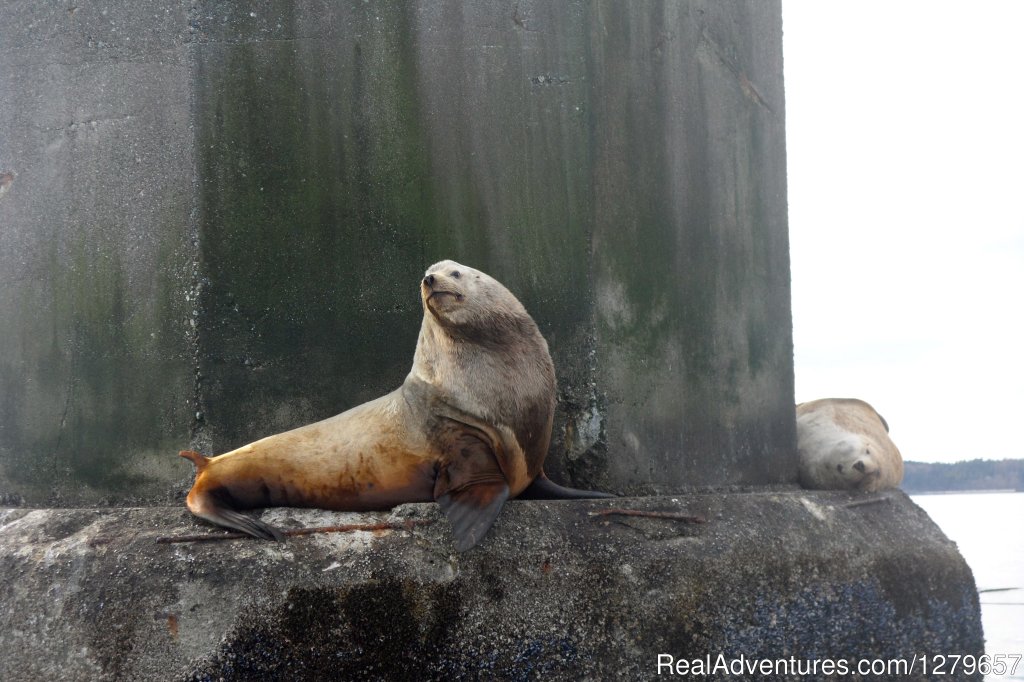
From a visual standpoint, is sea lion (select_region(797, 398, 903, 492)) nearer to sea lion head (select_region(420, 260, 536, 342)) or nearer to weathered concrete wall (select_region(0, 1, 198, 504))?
sea lion head (select_region(420, 260, 536, 342))

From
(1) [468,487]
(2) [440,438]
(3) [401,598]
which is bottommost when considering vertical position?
(3) [401,598]

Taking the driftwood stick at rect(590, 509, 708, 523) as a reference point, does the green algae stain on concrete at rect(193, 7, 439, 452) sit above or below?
above

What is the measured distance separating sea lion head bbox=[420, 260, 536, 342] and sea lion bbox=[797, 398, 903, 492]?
5.97 feet

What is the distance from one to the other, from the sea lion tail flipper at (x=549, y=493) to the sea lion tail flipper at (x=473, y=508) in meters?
0.24

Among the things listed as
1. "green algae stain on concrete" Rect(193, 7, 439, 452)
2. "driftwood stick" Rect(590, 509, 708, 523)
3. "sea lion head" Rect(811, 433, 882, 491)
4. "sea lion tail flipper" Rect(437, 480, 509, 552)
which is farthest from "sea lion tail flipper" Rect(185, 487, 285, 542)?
"sea lion head" Rect(811, 433, 882, 491)

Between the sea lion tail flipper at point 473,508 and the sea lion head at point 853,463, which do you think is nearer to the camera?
the sea lion tail flipper at point 473,508

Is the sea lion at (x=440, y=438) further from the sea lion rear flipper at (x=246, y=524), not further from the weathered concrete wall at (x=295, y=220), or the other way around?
the weathered concrete wall at (x=295, y=220)

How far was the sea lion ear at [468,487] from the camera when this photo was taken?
321cm

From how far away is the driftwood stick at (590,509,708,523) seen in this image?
343 cm

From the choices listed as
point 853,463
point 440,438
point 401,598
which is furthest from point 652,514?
point 853,463

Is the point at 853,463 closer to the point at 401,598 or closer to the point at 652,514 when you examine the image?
the point at 652,514

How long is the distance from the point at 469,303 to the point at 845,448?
6.93 feet

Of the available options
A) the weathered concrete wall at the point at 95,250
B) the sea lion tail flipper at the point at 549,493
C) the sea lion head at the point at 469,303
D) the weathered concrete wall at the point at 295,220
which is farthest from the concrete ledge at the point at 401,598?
the sea lion head at the point at 469,303

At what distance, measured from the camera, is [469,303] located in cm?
348
